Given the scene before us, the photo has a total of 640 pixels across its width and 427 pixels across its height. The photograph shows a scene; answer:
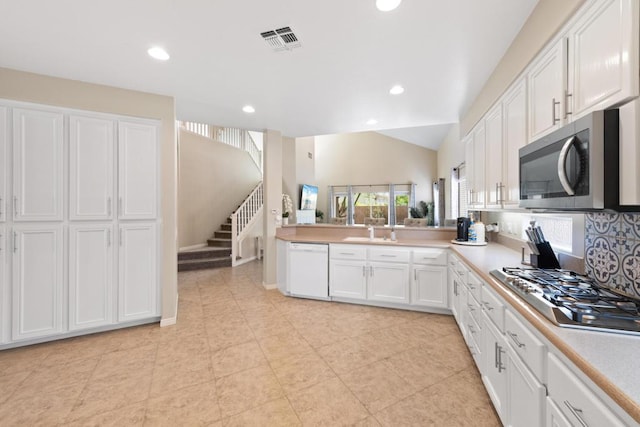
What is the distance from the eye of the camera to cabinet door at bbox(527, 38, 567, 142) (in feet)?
4.70

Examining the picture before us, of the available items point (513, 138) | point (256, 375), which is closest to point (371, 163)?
point (513, 138)

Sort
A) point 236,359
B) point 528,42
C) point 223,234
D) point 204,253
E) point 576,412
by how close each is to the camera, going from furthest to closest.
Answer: point 223,234 → point 204,253 → point 236,359 → point 528,42 → point 576,412

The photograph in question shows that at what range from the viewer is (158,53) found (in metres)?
2.23

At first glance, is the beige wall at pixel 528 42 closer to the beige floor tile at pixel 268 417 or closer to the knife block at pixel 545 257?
the knife block at pixel 545 257

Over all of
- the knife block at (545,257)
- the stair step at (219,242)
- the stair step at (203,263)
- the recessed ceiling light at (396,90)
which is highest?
the recessed ceiling light at (396,90)

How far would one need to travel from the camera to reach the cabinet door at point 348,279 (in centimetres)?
368

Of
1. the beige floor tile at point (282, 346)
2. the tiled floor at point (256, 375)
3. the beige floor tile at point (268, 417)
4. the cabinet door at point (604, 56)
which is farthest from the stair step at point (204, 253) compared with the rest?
the cabinet door at point (604, 56)

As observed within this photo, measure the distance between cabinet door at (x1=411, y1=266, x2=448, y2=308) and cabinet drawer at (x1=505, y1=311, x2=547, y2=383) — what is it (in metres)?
1.86

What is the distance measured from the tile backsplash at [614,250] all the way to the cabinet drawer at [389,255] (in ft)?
6.16

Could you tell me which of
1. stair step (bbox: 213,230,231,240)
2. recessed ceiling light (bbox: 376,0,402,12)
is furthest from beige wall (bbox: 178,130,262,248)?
recessed ceiling light (bbox: 376,0,402,12)

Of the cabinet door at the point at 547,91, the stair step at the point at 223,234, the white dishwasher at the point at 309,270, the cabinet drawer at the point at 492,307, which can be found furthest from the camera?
the stair step at the point at 223,234

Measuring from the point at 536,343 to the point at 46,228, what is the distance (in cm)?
378

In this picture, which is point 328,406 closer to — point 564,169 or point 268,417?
point 268,417

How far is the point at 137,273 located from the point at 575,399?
347cm
